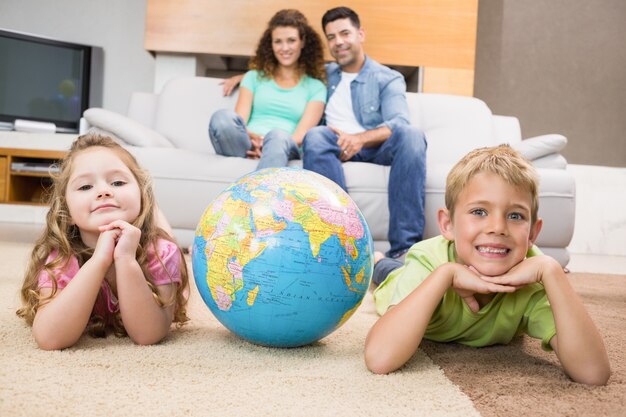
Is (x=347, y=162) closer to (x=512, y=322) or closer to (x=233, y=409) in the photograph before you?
(x=512, y=322)

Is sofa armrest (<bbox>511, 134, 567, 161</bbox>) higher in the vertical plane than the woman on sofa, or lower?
lower

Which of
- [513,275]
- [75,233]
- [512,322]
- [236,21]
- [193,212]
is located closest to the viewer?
[513,275]

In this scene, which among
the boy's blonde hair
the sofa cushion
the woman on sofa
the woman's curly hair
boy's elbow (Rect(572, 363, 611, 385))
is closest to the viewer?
boy's elbow (Rect(572, 363, 611, 385))

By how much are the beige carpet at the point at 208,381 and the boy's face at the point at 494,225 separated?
10.7 inches

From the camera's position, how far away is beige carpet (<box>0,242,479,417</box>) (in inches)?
39.1

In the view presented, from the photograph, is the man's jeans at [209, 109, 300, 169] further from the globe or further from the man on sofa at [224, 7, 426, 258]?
the globe

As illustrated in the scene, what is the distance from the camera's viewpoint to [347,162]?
3.25 m

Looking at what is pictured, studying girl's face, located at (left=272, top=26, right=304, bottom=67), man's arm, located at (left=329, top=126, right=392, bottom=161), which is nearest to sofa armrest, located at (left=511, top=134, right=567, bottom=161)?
man's arm, located at (left=329, top=126, right=392, bottom=161)

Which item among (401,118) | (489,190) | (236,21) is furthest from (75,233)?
(236,21)

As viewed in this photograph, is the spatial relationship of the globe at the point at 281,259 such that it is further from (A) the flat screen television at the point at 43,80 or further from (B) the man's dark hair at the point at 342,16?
(A) the flat screen television at the point at 43,80

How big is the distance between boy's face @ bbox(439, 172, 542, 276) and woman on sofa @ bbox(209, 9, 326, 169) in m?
2.12

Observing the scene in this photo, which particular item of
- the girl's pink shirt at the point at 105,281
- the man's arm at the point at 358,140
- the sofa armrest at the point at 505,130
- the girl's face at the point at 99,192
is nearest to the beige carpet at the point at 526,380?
the girl's pink shirt at the point at 105,281

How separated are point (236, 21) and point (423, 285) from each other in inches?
172

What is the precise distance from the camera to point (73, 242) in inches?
60.2
